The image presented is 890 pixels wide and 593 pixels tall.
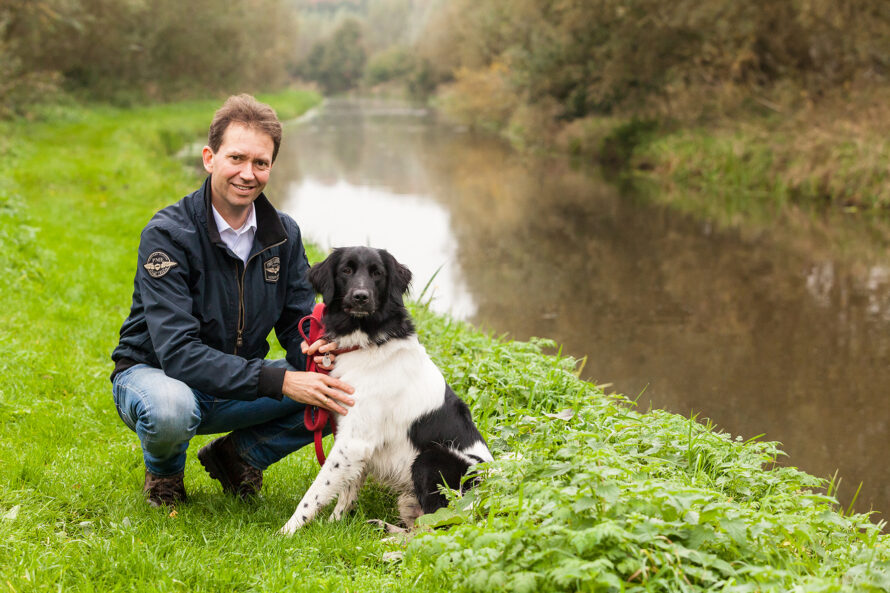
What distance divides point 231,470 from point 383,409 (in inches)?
44.8

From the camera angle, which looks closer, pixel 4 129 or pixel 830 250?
pixel 830 250

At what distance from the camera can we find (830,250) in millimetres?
13508

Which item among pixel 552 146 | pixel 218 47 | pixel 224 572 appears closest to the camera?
pixel 224 572

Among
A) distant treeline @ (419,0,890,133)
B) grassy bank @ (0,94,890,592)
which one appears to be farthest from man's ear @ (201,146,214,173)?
distant treeline @ (419,0,890,133)

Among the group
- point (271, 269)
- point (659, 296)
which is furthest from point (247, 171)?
point (659, 296)

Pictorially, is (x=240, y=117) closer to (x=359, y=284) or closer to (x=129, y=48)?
(x=359, y=284)

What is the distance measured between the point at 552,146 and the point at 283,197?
52.1 feet

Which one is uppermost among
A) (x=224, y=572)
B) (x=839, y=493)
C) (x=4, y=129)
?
(x=4, y=129)

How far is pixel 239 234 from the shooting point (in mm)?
4043

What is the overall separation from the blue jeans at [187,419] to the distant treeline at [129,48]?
666 inches

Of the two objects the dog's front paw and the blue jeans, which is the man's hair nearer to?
the blue jeans

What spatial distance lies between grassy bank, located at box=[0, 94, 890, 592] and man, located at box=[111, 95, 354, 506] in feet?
1.05

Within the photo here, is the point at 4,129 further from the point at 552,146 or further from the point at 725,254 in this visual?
the point at 552,146

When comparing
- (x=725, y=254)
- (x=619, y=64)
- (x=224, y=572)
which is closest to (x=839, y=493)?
(x=224, y=572)
